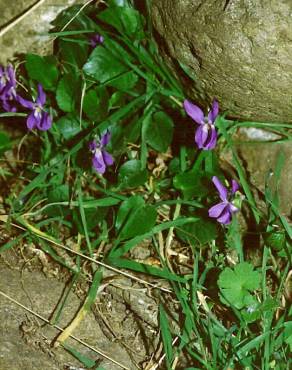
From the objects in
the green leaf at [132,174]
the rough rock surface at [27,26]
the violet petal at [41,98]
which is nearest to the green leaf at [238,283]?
the green leaf at [132,174]

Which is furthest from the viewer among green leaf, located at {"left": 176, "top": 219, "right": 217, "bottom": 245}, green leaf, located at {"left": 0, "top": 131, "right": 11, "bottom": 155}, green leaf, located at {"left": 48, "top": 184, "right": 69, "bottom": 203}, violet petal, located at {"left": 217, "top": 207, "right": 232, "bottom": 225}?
green leaf, located at {"left": 0, "top": 131, "right": 11, "bottom": 155}

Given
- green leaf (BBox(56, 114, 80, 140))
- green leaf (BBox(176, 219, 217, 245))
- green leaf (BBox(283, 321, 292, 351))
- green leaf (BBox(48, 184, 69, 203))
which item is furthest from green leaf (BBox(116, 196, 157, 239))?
green leaf (BBox(283, 321, 292, 351))

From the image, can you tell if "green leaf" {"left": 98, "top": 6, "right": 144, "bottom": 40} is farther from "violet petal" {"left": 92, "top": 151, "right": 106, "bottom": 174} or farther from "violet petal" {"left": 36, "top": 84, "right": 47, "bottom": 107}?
"violet petal" {"left": 92, "top": 151, "right": 106, "bottom": 174}

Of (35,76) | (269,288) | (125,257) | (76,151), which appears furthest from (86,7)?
(269,288)

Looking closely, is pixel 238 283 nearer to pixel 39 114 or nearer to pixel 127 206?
pixel 127 206

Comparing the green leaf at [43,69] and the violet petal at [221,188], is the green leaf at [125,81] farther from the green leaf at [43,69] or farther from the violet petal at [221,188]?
the violet petal at [221,188]

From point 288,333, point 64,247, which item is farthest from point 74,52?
point 288,333

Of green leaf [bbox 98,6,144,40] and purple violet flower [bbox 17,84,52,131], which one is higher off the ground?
green leaf [bbox 98,6,144,40]

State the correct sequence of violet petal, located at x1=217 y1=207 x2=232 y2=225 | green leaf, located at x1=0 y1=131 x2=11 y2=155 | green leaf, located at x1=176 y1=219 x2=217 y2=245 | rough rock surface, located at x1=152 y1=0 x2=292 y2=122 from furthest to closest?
green leaf, located at x1=0 y1=131 x2=11 y2=155 < green leaf, located at x1=176 y1=219 x2=217 y2=245 < violet petal, located at x1=217 y1=207 x2=232 y2=225 < rough rock surface, located at x1=152 y1=0 x2=292 y2=122
